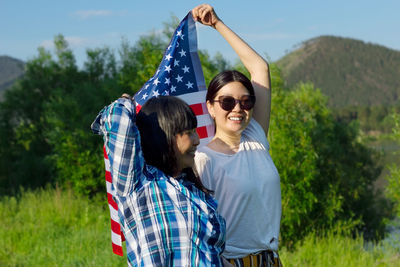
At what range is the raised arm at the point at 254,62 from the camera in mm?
2451

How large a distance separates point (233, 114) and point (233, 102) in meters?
0.06

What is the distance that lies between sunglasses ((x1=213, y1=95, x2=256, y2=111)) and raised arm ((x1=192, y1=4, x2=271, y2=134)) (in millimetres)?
143

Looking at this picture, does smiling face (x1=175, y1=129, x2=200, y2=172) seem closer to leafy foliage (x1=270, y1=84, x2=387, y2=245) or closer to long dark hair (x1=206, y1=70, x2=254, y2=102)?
long dark hair (x1=206, y1=70, x2=254, y2=102)

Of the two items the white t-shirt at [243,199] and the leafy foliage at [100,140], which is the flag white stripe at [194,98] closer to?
the white t-shirt at [243,199]

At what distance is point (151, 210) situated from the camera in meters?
1.64

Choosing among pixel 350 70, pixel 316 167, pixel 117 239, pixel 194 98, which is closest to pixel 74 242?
pixel 316 167

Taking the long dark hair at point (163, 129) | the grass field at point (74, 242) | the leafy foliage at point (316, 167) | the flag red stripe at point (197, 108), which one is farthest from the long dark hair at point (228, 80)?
the leafy foliage at point (316, 167)

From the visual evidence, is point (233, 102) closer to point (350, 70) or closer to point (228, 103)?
point (228, 103)

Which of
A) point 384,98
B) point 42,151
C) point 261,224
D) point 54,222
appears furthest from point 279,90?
point 384,98

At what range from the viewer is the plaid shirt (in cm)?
161

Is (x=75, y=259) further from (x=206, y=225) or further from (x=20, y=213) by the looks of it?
(x=206, y=225)

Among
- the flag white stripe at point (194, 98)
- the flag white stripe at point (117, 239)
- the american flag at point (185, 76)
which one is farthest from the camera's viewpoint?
the flag white stripe at point (194, 98)

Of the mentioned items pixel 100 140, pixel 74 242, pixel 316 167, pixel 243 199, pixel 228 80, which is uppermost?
pixel 228 80

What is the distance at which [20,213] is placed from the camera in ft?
26.1
